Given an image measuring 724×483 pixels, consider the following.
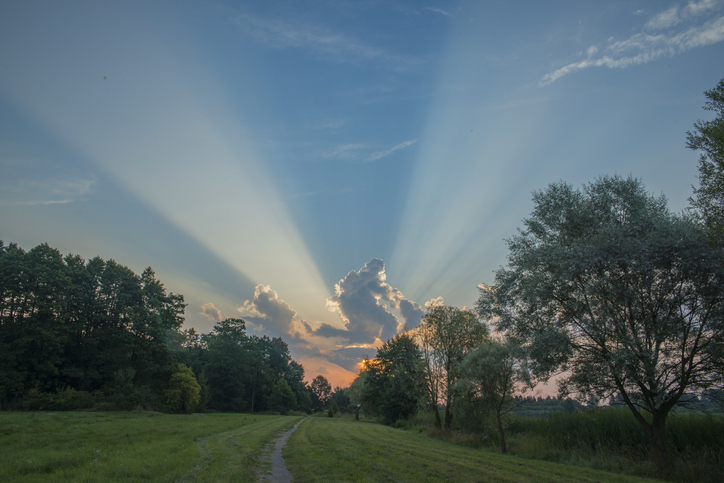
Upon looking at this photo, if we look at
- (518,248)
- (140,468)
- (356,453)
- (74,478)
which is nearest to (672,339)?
(518,248)

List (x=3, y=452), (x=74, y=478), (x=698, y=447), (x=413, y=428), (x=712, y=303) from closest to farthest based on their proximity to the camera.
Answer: (x=74, y=478), (x=3, y=452), (x=712, y=303), (x=698, y=447), (x=413, y=428)

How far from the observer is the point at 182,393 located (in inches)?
2100

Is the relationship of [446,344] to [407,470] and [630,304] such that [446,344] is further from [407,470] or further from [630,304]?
[407,470]

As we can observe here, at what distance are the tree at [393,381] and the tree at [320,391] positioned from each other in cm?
9028

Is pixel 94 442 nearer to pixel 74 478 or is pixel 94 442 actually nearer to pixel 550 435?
pixel 74 478

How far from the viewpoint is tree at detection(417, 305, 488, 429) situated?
3544cm

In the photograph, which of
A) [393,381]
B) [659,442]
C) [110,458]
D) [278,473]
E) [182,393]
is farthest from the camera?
[393,381]

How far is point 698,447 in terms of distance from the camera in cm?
1559

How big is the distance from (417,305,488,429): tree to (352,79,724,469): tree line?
14.5 metres

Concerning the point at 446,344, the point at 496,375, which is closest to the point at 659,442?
the point at 496,375

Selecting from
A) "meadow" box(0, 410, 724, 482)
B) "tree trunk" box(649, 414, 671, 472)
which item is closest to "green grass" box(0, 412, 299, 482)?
"meadow" box(0, 410, 724, 482)

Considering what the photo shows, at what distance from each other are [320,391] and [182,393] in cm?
10906

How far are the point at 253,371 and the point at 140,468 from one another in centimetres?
9281

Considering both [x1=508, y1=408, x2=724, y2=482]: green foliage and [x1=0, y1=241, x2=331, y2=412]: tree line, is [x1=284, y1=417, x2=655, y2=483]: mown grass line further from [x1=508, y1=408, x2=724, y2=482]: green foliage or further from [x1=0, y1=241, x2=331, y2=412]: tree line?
[x1=0, y1=241, x2=331, y2=412]: tree line
